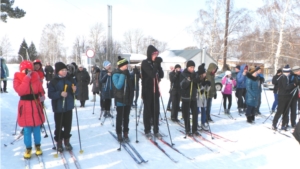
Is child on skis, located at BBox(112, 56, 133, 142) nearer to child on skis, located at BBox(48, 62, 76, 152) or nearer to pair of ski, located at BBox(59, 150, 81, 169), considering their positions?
child on skis, located at BBox(48, 62, 76, 152)

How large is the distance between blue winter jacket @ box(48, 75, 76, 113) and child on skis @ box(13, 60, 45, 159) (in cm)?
25

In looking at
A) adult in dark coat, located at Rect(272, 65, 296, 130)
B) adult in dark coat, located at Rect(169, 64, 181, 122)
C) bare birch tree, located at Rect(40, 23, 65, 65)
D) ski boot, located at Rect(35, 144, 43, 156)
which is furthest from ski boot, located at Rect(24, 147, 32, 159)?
bare birch tree, located at Rect(40, 23, 65, 65)

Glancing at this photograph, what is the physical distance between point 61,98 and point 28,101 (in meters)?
0.59

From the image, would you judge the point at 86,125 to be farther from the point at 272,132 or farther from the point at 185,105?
the point at 272,132

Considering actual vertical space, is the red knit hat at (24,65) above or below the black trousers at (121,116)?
above

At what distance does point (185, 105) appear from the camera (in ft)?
19.0

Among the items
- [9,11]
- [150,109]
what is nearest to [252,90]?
[150,109]

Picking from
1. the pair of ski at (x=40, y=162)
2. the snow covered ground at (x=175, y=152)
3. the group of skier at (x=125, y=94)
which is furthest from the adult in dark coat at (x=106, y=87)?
the pair of ski at (x=40, y=162)

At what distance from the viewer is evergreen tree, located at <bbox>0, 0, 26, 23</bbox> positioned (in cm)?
953

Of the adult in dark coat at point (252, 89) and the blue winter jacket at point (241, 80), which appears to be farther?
the blue winter jacket at point (241, 80)

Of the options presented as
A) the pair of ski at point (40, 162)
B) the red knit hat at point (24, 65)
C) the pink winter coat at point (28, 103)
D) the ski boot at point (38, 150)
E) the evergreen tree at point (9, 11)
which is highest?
the evergreen tree at point (9, 11)

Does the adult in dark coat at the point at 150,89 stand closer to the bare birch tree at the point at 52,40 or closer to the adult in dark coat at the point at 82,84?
the adult in dark coat at the point at 82,84

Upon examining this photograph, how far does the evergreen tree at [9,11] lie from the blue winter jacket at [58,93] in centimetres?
718

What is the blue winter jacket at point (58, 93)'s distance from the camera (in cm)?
449
